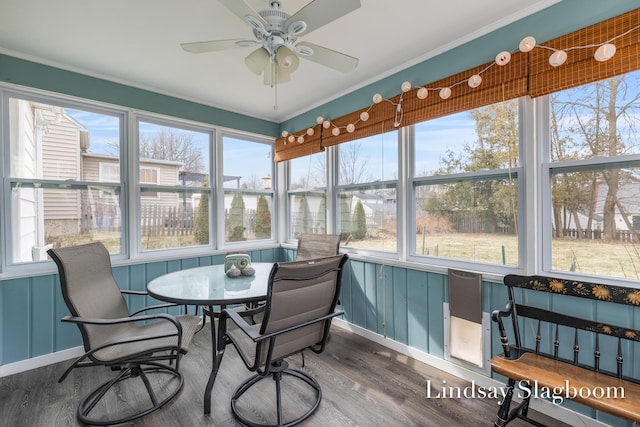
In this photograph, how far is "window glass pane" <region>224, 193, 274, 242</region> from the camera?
3.72 metres

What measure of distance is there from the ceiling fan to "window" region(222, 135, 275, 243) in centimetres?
189

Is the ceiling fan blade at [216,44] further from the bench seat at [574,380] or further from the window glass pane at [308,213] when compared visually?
the bench seat at [574,380]

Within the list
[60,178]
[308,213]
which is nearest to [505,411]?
[308,213]

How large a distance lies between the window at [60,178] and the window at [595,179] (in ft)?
12.2

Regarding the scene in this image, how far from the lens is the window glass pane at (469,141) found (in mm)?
2049

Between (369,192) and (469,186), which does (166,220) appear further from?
(469,186)

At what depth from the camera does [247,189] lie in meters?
3.89

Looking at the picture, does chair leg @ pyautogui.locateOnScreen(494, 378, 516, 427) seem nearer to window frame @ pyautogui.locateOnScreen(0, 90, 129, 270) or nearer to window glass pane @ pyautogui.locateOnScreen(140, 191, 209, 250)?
window glass pane @ pyautogui.locateOnScreen(140, 191, 209, 250)

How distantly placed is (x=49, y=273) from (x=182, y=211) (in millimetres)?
1261

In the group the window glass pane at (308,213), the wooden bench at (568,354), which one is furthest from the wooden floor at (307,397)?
the window glass pane at (308,213)

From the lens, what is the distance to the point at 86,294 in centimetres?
183

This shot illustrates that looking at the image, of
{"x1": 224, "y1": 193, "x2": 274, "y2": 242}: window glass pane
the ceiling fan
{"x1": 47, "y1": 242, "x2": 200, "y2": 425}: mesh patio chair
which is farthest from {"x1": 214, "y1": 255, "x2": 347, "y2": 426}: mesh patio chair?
{"x1": 224, "y1": 193, "x2": 274, "y2": 242}: window glass pane

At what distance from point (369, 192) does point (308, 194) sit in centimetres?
101

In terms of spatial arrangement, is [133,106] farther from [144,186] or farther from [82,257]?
[82,257]
